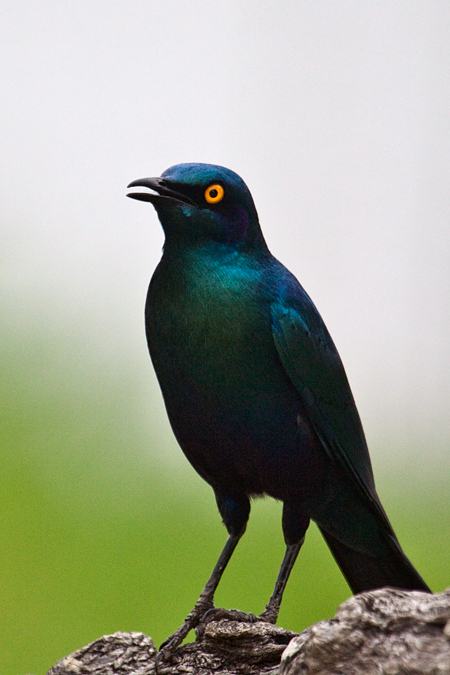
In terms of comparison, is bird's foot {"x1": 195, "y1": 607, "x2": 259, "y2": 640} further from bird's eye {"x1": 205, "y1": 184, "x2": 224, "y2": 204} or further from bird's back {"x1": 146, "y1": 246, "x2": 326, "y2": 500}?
bird's eye {"x1": 205, "y1": 184, "x2": 224, "y2": 204}

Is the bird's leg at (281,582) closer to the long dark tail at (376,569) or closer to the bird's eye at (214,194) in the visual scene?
the long dark tail at (376,569)

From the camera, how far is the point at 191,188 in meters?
2.15

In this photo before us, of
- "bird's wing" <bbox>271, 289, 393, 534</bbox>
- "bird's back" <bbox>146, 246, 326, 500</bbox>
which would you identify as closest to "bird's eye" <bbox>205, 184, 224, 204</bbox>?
"bird's back" <bbox>146, 246, 326, 500</bbox>

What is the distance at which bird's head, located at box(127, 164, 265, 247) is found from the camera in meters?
2.14

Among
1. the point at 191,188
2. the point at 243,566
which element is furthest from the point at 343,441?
the point at 243,566

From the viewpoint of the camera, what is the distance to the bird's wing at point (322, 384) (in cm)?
218

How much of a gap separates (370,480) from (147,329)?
2.60 feet

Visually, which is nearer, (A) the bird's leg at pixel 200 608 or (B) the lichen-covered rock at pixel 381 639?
(B) the lichen-covered rock at pixel 381 639

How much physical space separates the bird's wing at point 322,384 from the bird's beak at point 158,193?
1.29ft

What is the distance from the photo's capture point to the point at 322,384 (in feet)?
7.35

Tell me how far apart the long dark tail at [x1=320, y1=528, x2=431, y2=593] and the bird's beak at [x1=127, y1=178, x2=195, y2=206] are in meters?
1.08

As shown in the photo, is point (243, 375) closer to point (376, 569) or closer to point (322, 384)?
point (322, 384)

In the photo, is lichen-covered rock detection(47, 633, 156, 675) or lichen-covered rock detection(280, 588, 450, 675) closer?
lichen-covered rock detection(280, 588, 450, 675)

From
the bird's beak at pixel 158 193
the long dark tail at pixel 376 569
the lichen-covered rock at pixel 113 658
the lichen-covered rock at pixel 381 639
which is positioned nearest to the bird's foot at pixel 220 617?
the lichen-covered rock at pixel 113 658
